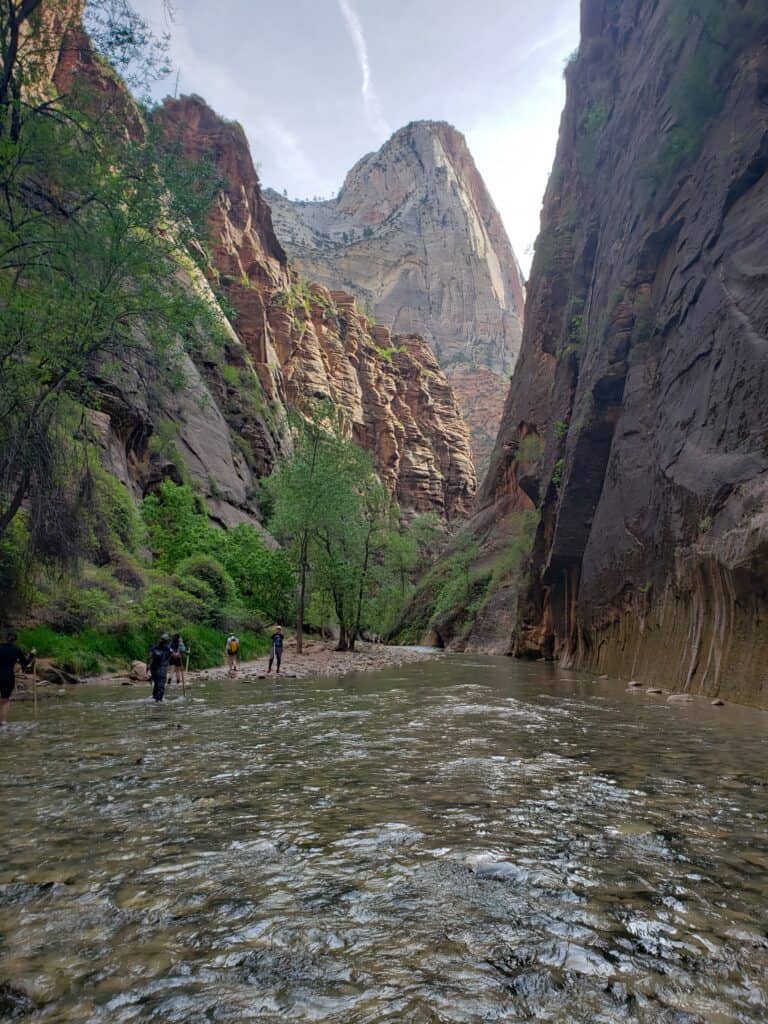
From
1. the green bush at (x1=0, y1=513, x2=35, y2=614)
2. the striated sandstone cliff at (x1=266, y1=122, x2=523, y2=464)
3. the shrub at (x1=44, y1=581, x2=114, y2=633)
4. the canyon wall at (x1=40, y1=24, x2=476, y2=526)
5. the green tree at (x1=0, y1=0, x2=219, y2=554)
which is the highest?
the striated sandstone cliff at (x1=266, y1=122, x2=523, y2=464)

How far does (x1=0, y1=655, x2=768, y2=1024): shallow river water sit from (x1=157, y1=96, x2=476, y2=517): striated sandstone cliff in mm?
49942

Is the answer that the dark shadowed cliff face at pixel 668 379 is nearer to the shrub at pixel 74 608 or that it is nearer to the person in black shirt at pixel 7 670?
the person in black shirt at pixel 7 670

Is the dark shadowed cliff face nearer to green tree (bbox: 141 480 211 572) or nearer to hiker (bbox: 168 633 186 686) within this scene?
hiker (bbox: 168 633 186 686)

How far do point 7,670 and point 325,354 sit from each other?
81077 millimetres

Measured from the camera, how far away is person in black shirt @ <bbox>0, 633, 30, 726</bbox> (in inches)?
404

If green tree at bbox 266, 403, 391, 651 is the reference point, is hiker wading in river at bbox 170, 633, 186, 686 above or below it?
below

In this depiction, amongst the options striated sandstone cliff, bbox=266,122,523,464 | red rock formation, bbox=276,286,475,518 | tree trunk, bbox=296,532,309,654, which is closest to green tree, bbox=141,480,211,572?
tree trunk, bbox=296,532,309,654

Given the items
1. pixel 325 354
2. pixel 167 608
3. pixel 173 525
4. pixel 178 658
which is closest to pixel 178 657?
pixel 178 658

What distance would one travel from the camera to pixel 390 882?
360 cm

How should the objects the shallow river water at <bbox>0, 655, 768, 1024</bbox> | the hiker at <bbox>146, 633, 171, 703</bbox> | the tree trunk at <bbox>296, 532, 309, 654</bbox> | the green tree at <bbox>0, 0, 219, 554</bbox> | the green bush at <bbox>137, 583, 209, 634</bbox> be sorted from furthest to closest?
the tree trunk at <bbox>296, 532, 309, 654</bbox> → the green bush at <bbox>137, 583, 209, 634</bbox> → the hiker at <bbox>146, 633, 171, 703</bbox> → the green tree at <bbox>0, 0, 219, 554</bbox> → the shallow river water at <bbox>0, 655, 768, 1024</bbox>

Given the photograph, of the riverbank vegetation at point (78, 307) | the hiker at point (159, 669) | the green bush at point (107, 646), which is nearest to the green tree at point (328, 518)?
the green bush at point (107, 646)

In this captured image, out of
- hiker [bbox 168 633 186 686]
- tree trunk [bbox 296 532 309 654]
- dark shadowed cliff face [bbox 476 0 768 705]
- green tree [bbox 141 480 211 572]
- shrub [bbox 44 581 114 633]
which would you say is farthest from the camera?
green tree [bbox 141 480 211 572]

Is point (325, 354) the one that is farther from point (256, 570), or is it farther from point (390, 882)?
point (390, 882)

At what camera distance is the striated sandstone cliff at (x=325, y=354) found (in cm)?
6681
